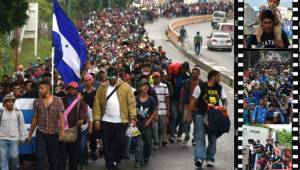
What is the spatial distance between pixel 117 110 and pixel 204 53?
35294 millimetres

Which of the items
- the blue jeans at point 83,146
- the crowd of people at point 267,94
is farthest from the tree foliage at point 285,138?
the blue jeans at point 83,146

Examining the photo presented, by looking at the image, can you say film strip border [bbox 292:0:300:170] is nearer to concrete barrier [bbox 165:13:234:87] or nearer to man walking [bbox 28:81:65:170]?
man walking [bbox 28:81:65:170]

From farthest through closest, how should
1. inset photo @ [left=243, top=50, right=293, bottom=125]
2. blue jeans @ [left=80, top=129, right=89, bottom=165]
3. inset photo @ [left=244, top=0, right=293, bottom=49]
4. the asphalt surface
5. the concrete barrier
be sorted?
1. the concrete barrier
2. the asphalt surface
3. blue jeans @ [left=80, top=129, right=89, bottom=165]
4. inset photo @ [left=243, top=50, right=293, bottom=125]
5. inset photo @ [left=244, top=0, right=293, bottom=49]

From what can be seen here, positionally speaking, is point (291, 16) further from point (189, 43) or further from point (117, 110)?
point (189, 43)

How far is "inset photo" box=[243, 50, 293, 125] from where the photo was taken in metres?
7.81

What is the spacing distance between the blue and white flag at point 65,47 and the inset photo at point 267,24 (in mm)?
6312

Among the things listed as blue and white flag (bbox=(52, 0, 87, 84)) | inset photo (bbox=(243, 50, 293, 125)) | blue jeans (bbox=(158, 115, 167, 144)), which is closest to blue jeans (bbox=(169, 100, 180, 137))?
blue jeans (bbox=(158, 115, 167, 144))

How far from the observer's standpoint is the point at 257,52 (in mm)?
7781

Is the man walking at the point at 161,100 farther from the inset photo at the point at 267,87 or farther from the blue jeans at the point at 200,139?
the inset photo at the point at 267,87

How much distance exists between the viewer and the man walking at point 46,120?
11.6m

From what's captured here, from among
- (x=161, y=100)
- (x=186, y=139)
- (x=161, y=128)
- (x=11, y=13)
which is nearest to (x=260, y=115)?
(x=11, y=13)

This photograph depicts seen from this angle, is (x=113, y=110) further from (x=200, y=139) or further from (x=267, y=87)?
(x=267, y=87)

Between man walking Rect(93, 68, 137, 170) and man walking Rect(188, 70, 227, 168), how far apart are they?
1056 millimetres

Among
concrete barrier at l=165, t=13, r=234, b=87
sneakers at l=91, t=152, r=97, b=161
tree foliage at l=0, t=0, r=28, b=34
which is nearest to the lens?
tree foliage at l=0, t=0, r=28, b=34
